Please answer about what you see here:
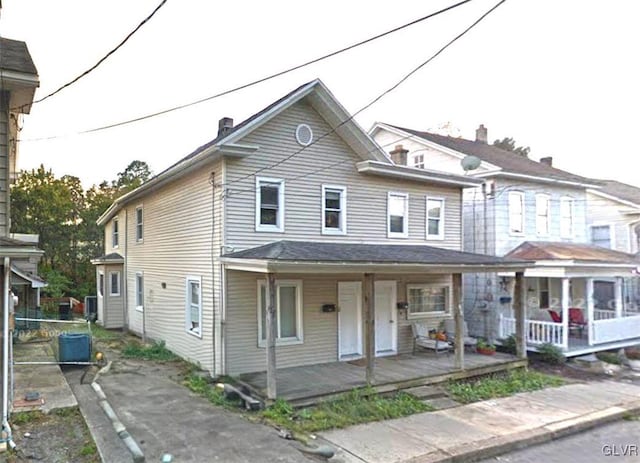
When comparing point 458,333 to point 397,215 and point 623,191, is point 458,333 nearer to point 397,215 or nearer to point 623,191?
point 397,215

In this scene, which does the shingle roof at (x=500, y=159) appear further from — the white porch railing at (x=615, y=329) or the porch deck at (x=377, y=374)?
the porch deck at (x=377, y=374)

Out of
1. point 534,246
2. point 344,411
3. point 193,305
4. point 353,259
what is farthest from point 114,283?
point 534,246

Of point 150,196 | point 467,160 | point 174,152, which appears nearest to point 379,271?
point 467,160

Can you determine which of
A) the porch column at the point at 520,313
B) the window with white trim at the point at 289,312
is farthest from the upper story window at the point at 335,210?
the porch column at the point at 520,313

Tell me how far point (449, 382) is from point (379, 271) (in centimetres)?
334

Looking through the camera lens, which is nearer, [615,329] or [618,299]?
[615,329]

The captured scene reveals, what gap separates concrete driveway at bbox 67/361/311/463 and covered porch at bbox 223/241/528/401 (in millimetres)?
1263

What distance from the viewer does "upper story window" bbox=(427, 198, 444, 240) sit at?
48.0 feet

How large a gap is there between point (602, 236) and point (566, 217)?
4.36 metres

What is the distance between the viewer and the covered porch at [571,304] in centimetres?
1430

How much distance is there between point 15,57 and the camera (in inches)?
334

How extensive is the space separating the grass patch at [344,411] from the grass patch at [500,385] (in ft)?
4.30

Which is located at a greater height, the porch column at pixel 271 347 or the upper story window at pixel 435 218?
the upper story window at pixel 435 218

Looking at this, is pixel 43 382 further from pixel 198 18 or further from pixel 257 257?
pixel 198 18
